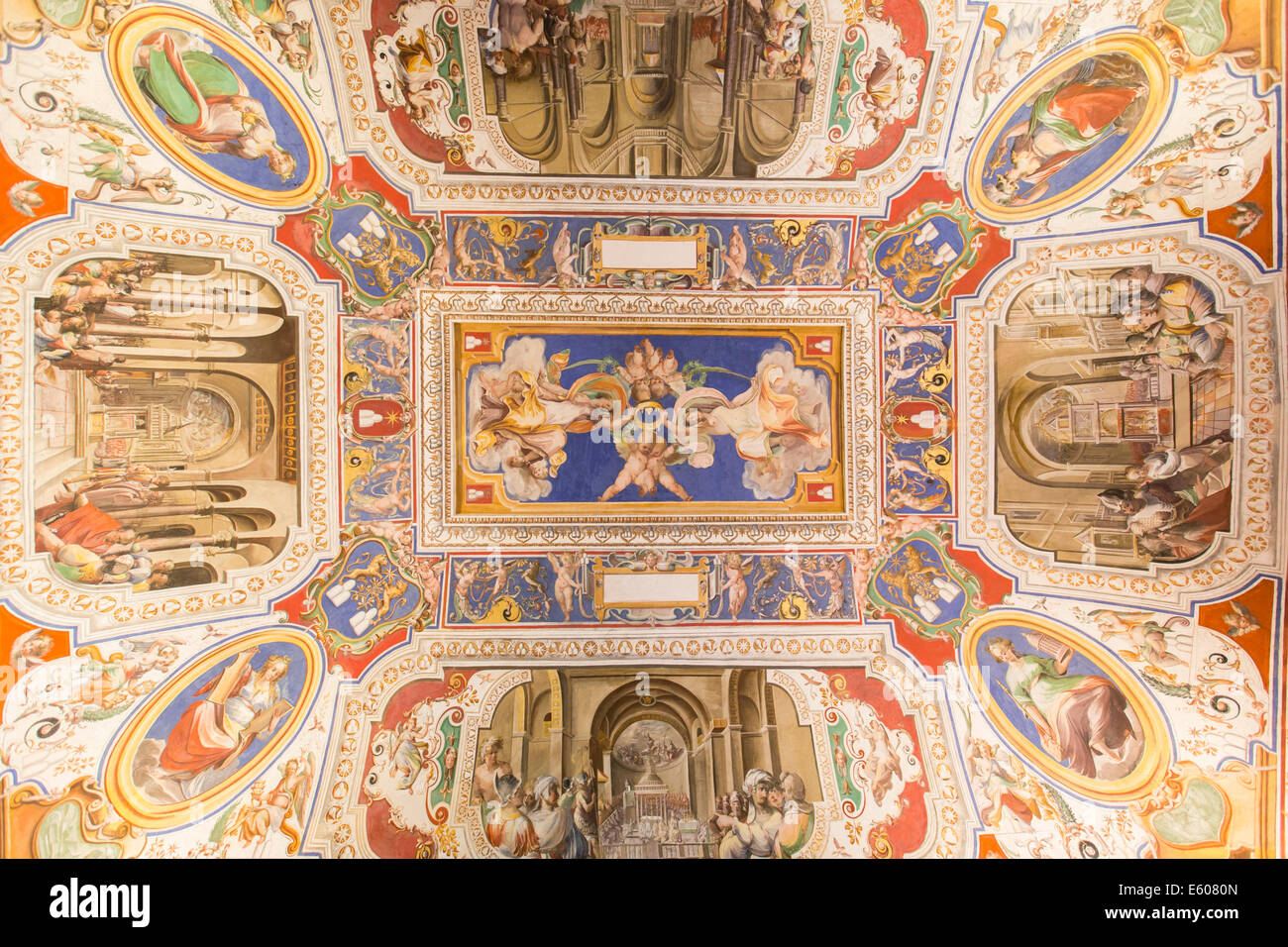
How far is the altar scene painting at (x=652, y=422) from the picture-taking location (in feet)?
25.3

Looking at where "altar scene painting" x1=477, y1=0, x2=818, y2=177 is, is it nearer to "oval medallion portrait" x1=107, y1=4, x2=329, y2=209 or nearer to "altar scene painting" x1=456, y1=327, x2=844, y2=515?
"altar scene painting" x1=456, y1=327, x2=844, y2=515

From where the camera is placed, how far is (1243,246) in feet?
21.2

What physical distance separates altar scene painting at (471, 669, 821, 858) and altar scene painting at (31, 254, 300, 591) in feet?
11.8

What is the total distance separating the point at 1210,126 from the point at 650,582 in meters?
7.49

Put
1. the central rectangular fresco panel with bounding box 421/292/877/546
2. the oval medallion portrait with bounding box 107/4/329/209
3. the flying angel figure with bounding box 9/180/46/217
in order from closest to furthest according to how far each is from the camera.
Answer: the flying angel figure with bounding box 9/180/46/217
the oval medallion portrait with bounding box 107/4/329/209
the central rectangular fresco panel with bounding box 421/292/877/546

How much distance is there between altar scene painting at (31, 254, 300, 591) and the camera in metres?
6.30

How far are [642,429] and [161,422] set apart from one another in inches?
204

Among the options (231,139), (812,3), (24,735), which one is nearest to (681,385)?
(812,3)

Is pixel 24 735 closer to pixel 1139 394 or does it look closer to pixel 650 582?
pixel 650 582

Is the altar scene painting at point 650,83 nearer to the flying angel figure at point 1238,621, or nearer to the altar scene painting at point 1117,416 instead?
the altar scene painting at point 1117,416

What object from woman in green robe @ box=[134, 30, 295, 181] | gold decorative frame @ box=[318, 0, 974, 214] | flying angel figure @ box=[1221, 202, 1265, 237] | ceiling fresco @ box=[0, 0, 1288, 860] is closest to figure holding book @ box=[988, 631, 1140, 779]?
ceiling fresco @ box=[0, 0, 1288, 860]

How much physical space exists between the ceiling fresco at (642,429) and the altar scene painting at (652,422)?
0.16ft

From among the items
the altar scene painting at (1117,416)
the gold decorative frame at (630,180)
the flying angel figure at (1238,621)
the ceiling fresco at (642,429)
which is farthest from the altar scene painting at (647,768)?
the gold decorative frame at (630,180)

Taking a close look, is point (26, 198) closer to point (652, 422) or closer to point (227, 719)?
point (227, 719)
